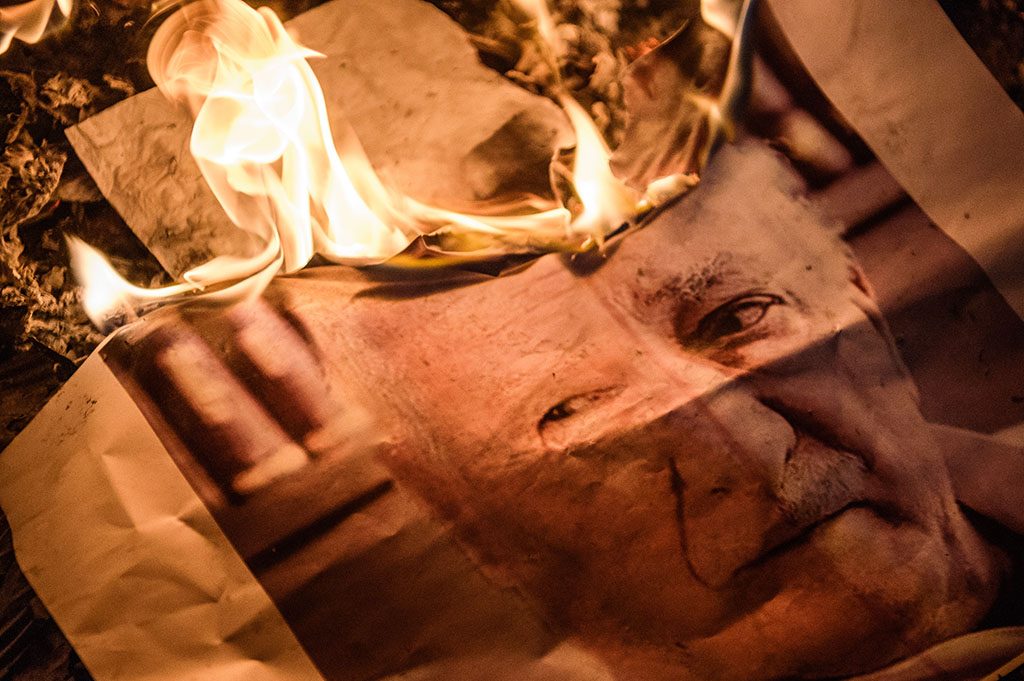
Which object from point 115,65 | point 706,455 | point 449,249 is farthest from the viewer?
point 115,65

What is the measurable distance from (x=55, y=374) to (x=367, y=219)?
479 mm

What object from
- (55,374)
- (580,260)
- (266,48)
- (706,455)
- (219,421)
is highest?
(266,48)

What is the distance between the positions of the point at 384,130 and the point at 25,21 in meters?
0.54

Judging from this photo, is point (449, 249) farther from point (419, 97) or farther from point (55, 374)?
point (55, 374)

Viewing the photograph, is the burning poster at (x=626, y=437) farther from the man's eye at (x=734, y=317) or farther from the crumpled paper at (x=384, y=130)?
the crumpled paper at (x=384, y=130)

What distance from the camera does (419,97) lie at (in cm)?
98

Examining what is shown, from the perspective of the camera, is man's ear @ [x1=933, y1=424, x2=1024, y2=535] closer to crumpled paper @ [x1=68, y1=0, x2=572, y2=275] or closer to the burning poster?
the burning poster

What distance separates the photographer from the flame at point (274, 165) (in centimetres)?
91

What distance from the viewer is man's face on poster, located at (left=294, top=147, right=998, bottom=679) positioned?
0.74 meters

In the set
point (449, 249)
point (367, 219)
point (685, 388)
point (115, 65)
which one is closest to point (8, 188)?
point (115, 65)

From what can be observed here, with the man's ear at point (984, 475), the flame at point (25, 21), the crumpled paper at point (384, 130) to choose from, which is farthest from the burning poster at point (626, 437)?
the flame at point (25, 21)

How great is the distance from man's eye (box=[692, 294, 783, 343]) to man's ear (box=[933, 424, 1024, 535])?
23 cm

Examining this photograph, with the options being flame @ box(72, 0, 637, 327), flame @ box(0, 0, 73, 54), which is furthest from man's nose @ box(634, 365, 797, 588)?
flame @ box(0, 0, 73, 54)

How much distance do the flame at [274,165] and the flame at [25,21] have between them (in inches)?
6.7
